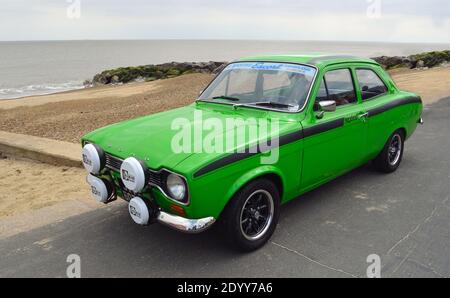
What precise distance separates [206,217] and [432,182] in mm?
3666

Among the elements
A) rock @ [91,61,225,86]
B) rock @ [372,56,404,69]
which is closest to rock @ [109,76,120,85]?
rock @ [91,61,225,86]

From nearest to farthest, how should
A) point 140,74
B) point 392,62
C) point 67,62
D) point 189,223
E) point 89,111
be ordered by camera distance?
point 189,223, point 89,111, point 140,74, point 392,62, point 67,62

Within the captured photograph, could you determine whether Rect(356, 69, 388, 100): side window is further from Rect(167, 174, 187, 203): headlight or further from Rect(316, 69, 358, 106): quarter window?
Rect(167, 174, 187, 203): headlight

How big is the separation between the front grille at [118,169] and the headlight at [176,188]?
0.09 metres

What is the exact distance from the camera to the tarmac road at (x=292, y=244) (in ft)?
11.5

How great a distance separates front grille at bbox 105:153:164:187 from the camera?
339 centimetres

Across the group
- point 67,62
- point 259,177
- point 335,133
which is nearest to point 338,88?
point 335,133

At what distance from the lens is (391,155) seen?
5918mm

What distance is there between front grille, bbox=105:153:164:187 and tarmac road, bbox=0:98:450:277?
0.78 metres

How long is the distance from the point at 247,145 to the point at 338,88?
1.82 metres

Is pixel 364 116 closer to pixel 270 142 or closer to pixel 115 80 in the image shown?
pixel 270 142

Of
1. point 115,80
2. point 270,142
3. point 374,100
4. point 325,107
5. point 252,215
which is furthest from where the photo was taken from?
point 115,80

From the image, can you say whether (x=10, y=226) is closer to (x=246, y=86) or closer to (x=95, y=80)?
(x=246, y=86)

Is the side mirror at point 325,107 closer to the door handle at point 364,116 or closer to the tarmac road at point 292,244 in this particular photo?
the door handle at point 364,116
